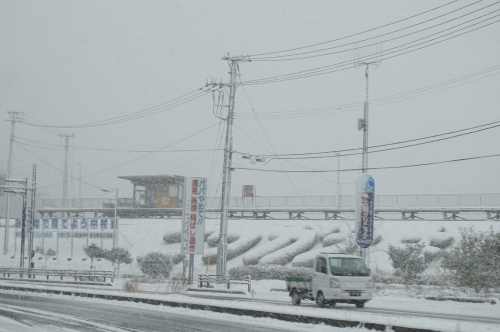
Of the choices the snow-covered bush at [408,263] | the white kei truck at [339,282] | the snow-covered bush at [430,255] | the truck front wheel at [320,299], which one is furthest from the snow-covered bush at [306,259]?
the truck front wheel at [320,299]

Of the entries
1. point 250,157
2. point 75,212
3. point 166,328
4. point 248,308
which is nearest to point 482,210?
point 250,157

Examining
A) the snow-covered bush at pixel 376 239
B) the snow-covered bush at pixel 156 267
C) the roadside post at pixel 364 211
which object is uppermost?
the roadside post at pixel 364 211

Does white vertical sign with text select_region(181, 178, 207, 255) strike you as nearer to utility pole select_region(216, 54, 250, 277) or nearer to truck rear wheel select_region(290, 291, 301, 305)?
utility pole select_region(216, 54, 250, 277)

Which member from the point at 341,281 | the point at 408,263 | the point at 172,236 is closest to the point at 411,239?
the point at 408,263

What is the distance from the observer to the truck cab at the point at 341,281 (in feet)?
57.2

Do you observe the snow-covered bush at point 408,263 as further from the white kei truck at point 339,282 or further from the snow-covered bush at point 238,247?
the snow-covered bush at point 238,247

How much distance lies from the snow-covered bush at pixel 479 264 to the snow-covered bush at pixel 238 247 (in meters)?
20.5

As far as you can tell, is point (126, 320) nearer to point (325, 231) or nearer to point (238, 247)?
point (238, 247)

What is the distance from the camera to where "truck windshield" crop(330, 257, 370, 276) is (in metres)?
17.9

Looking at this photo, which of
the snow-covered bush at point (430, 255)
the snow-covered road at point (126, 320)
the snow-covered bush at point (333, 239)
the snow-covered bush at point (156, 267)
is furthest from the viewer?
the snow-covered bush at point (333, 239)

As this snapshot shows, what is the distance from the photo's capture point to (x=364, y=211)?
24719mm

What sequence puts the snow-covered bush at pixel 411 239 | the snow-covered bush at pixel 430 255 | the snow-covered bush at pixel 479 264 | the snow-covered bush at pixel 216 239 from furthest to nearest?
1. the snow-covered bush at pixel 216 239
2. the snow-covered bush at pixel 411 239
3. the snow-covered bush at pixel 430 255
4. the snow-covered bush at pixel 479 264

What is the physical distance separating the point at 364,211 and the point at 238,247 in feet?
57.3

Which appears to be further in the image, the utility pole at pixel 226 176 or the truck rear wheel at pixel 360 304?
the utility pole at pixel 226 176
